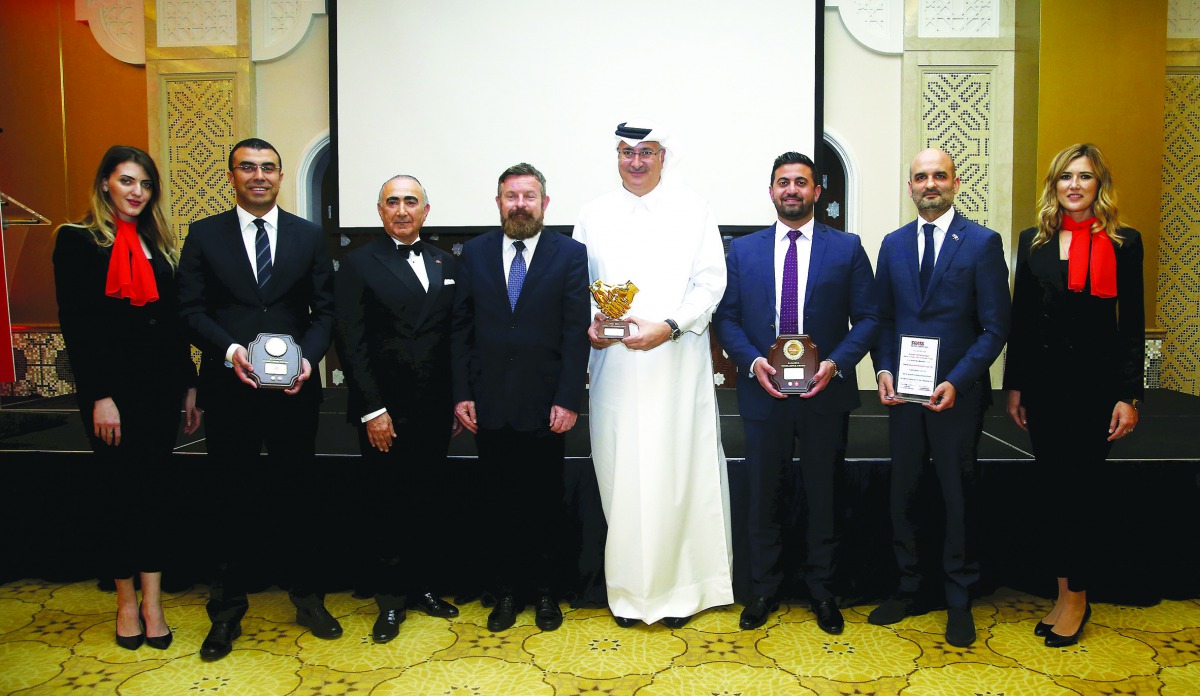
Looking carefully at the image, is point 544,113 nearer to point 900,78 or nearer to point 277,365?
point 900,78

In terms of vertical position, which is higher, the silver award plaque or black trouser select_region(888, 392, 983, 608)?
the silver award plaque

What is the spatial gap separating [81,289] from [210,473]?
0.74m

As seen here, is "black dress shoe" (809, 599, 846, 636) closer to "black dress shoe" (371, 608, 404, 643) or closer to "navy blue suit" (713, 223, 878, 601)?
"navy blue suit" (713, 223, 878, 601)

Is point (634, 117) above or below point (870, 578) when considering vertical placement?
above

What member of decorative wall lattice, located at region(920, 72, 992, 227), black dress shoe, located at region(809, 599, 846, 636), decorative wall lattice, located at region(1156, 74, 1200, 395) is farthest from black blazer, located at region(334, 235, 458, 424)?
decorative wall lattice, located at region(1156, 74, 1200, 395)

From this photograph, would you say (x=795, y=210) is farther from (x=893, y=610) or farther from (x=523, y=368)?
(x=893, y=610)

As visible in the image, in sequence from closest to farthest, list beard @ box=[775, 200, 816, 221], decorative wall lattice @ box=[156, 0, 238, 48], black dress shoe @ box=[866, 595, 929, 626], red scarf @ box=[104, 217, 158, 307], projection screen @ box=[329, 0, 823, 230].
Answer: red scarf @ box=[104, 217, 158, 307] → beard @ box=[775, 200, 816, 221] → black dress shoe @ box=[866, 595, 929, 626] → projection screen @ box=[329, 0, 823, 230] → decorative wall lattice @ box=[156, 0, 238, 48]

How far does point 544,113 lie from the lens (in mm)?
6203

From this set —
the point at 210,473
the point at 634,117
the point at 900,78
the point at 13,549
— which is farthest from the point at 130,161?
the point at 900,78

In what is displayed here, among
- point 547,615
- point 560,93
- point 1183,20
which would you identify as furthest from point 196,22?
point 1183,20

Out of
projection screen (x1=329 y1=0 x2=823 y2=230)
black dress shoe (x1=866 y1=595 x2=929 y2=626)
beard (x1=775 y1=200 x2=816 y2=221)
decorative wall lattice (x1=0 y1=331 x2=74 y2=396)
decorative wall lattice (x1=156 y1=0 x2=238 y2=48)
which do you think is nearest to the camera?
beard (x1=775 y1=200 x2=816 y2=221)

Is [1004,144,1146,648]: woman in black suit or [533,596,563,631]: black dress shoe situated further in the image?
[533,596,563,631]: black dress shoe

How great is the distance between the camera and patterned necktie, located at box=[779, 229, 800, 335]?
2.81 metres

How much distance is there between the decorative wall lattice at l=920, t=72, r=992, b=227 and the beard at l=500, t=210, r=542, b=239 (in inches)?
174
